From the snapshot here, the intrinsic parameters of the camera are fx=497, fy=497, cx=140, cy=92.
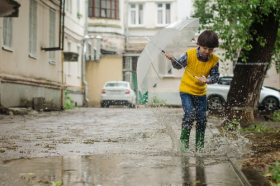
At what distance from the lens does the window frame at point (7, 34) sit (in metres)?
17.1

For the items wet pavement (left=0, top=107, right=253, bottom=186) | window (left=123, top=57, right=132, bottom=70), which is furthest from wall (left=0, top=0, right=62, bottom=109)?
window (left=123, top=57, right=132, bottom=70)

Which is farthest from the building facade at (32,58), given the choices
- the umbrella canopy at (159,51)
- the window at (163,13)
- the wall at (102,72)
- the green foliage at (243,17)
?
the window at (163,13)

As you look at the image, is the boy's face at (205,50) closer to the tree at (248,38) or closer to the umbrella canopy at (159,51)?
the umbrella canopy at (159,51)

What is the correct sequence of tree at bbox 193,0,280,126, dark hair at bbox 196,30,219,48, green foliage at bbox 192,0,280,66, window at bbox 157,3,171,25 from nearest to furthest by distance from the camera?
dark hair at bbox 196,30,219,48 → green foliage at bbox 192,0,280,66 → tree at bbox 193,0,280,126 → window at bbox 157,3,171,25

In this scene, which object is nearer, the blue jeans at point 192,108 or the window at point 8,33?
the blue jeans at point 192,108

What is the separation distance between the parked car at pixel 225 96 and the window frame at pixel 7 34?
9.75m

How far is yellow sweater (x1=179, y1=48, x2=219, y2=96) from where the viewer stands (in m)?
6.64

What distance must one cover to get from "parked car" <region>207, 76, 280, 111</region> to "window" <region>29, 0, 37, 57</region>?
8.34 meters

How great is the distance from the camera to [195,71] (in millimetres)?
6668

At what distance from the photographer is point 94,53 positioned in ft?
115

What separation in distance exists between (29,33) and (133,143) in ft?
42.7

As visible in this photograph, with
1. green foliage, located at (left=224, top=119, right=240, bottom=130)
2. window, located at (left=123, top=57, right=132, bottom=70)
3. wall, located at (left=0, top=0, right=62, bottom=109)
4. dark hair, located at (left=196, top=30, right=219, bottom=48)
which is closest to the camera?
dark hair, located at (left=196, top=30, right=219, bottom=48)

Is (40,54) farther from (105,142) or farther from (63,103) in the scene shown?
(105,142)

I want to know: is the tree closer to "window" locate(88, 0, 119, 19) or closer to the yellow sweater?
the yellow sweater
